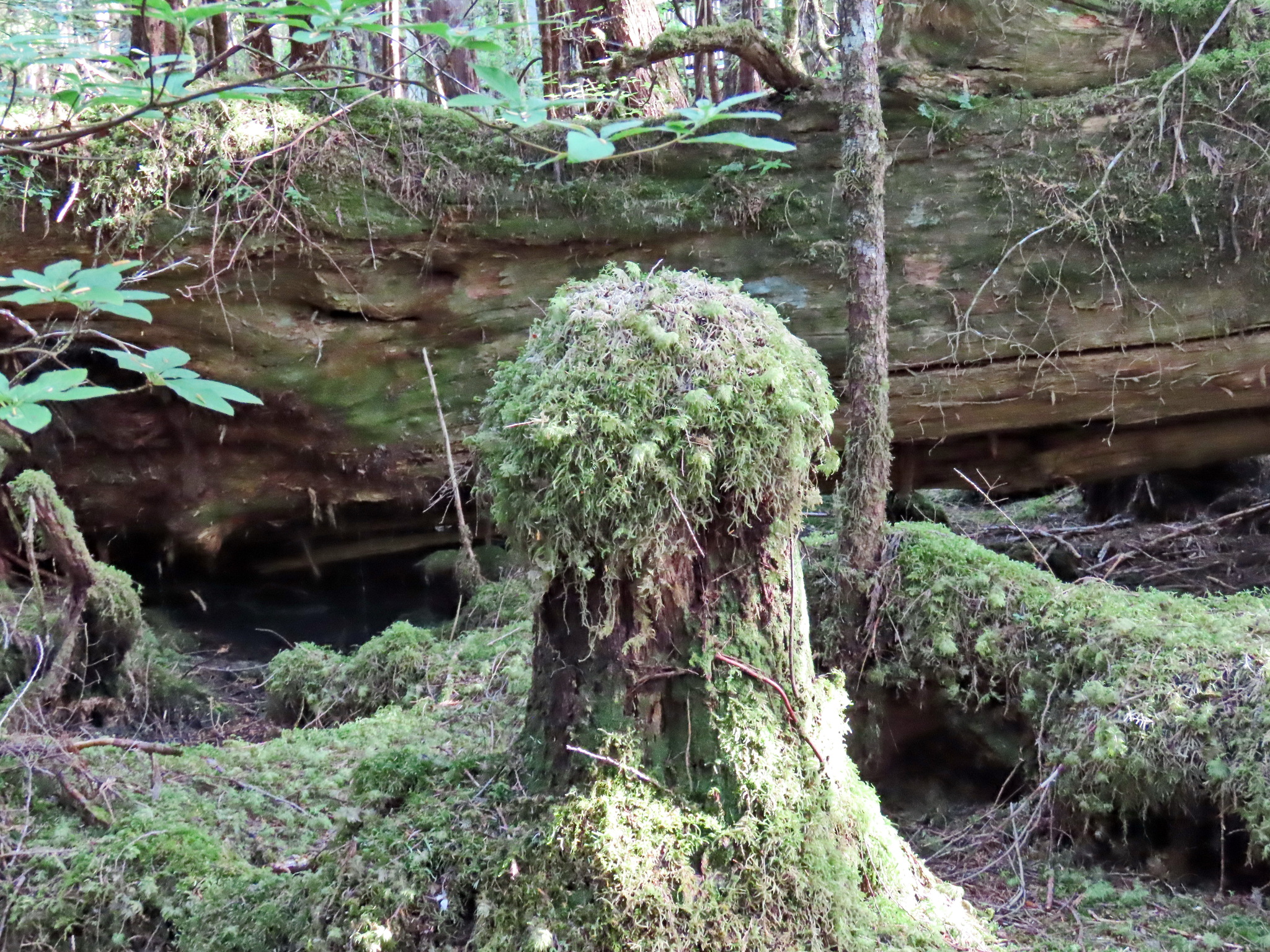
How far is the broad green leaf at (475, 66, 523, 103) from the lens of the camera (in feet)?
4.72

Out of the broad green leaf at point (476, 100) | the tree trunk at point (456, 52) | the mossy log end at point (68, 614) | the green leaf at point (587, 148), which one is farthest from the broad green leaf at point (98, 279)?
the tree trunk at point (456, 52)

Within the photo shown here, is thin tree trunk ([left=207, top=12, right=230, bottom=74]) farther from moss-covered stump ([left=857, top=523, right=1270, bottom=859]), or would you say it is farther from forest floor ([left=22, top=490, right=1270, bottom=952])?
moss-covered stump ([left=857, top=523, right=1270, bottom=859])

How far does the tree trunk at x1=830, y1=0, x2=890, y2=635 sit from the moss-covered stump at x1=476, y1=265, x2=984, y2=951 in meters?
1.80

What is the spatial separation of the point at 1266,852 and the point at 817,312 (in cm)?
385

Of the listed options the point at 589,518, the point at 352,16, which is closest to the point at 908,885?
the point at 589,518

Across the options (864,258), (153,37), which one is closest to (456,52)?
(153,37)

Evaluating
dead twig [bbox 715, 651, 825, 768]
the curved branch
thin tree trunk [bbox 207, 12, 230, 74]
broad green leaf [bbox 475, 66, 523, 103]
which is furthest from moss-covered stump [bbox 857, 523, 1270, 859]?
thin tree trunk [bbox 207, 12, 230, 74]

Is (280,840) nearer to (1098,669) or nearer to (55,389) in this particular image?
(55,389)

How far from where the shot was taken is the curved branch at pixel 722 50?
5.26 m

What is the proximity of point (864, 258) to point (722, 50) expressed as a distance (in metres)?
2.09

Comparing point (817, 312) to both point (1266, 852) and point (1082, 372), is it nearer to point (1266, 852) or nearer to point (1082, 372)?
point (1082, 372)

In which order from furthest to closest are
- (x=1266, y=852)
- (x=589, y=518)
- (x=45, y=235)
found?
(x=45, y=235) → (x=1266, y=852) → (x=589, y=518)

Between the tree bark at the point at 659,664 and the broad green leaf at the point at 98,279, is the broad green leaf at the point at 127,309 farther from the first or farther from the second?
the tree bark at the point at 659,664

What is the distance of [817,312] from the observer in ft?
19.5
